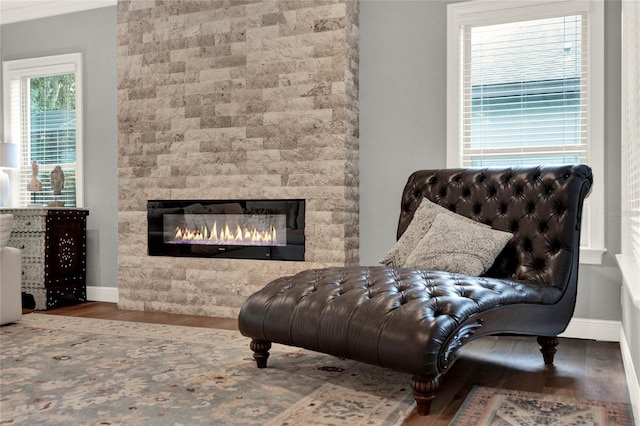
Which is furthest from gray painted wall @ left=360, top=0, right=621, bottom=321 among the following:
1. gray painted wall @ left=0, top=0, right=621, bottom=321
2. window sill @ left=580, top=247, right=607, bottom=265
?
window sill @ left=580, top=247, right=607, bottom=265

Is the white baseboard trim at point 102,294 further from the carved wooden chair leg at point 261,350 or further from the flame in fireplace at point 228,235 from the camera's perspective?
the carved wooden chair leg at point 261,350

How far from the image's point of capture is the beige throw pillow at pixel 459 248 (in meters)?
3.06

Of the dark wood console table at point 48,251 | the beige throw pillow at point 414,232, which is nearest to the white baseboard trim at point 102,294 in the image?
the dark wood console table at point 48,251

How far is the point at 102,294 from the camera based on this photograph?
17.9ft

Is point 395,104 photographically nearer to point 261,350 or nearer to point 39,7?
point 261,350

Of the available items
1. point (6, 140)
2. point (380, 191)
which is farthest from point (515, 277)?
point (6, 140)

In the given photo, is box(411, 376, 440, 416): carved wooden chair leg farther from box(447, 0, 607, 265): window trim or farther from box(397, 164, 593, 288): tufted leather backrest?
box(447, 0, 607, 265): window trim

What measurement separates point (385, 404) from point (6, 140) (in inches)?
204

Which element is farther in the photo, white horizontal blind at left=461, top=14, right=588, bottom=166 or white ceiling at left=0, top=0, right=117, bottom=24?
white ceiling at left=0, top=0, right=117, bottom=24

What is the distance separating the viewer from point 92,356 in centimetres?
322

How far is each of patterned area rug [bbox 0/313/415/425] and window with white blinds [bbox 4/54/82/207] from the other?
7.73ft

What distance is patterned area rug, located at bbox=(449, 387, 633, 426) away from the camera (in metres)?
2.23

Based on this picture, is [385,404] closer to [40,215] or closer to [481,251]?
[481,251]

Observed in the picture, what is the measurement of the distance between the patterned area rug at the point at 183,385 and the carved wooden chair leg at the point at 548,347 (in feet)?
2.78
